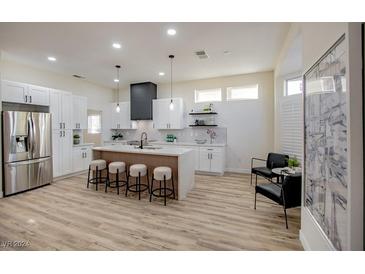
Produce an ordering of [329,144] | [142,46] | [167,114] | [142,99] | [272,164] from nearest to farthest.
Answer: [329,144] → [142,46] → [272,164] → [167,114] → [142,99]

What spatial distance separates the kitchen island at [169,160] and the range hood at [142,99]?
7.20 feet

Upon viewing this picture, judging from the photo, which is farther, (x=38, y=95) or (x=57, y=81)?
(x=57, y=81)

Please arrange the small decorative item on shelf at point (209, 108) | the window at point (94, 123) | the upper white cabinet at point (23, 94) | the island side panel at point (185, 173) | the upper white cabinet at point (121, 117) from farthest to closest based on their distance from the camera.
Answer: the upper white cabinet at point (121, 117)
the window at point (94, 123)
the small decorative item on shelf at point (209, 108)
the upper white cabinet at point (23, 94)
the island side panel at point (185, 173)

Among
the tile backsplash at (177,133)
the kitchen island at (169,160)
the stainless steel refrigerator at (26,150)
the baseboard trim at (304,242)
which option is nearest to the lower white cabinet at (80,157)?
the stainless steel refrigerator at (26,150)

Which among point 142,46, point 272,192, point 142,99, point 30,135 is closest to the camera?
point 272,192

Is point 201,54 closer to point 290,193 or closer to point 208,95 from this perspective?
point 208,95

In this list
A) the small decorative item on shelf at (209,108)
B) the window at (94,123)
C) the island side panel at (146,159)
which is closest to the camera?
the island side panel at (146,159)

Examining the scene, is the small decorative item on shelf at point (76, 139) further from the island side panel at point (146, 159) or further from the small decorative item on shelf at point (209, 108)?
the small decorative item on shelf at point (209, 108)

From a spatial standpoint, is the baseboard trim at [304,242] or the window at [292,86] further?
the window at [292,86]

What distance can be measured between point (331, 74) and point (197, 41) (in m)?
2.34

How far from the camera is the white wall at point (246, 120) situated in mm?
5125

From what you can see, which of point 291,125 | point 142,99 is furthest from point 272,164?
point 142,99

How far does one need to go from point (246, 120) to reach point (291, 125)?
4.61 feet

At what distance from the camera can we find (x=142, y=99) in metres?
6.11
